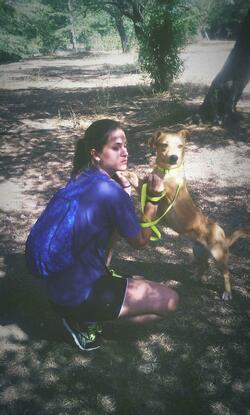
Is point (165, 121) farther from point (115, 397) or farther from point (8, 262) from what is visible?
point (115, 397)

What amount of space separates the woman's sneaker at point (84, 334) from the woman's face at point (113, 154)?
1.42 meters

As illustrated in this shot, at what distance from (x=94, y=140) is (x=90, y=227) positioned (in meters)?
0.72

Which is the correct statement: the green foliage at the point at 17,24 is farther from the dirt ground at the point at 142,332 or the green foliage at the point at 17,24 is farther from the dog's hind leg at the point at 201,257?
the dog's hind leg at the point at 201,257

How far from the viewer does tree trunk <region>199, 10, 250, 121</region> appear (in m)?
8.66

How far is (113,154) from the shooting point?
8.86 ft

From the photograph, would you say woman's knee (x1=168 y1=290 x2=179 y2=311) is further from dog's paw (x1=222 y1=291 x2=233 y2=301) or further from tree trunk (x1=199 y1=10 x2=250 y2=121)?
tree trunk (x1=199 y1=10 x2=250 y2=121)

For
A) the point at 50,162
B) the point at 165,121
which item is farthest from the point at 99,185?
the point at 165,121

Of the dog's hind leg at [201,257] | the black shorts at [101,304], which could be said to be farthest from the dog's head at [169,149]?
the black shorts at [101,304]

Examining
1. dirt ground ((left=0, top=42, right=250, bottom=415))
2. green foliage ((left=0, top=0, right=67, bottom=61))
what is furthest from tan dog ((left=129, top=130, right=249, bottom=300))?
green foliage ((left=0, top=0, right=67, bottom=61))

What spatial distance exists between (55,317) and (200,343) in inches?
60.2

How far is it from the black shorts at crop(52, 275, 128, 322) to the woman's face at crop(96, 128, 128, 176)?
968 mm

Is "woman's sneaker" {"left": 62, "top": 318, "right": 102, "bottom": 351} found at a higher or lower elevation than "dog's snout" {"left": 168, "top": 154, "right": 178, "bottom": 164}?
lower

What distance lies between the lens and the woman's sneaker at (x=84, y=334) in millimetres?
2918

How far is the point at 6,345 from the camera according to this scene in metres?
3.13
